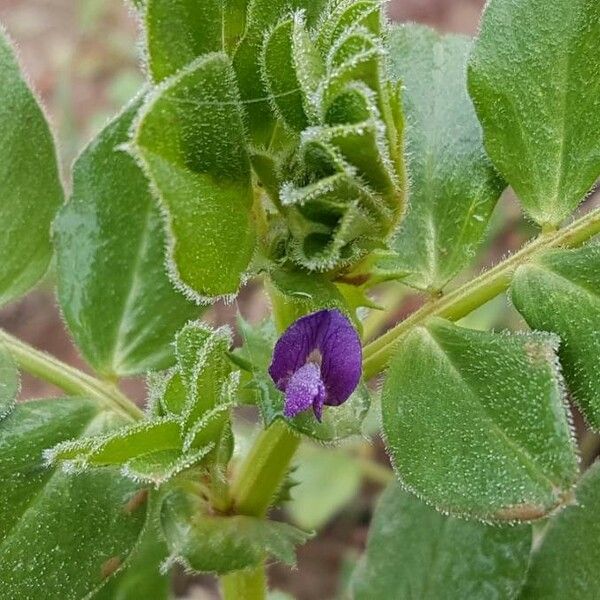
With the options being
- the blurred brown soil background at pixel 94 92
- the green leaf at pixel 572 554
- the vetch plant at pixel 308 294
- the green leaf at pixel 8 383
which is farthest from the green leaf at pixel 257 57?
the blurred brown soil background at pixel 94 92

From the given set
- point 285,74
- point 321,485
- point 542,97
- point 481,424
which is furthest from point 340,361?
point 321,485

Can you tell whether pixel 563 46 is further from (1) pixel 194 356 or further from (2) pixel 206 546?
(2) pixel 206 546

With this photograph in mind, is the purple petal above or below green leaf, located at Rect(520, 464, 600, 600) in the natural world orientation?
above

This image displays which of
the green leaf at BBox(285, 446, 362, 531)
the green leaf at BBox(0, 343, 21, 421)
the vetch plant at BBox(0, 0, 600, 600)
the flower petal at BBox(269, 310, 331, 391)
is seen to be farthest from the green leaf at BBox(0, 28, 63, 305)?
the green leaf at BBox(285, 446, 362, 531)

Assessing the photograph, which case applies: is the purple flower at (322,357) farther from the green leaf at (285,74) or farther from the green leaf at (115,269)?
the green leaf at (115,269)

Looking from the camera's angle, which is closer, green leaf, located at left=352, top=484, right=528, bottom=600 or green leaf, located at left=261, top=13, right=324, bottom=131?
green leaf, located at left=261, top=13, right=324, bottom=131

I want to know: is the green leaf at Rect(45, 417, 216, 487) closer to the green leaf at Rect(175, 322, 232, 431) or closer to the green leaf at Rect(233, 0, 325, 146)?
the green leaf at Rect(175, 322, 232, 431)
